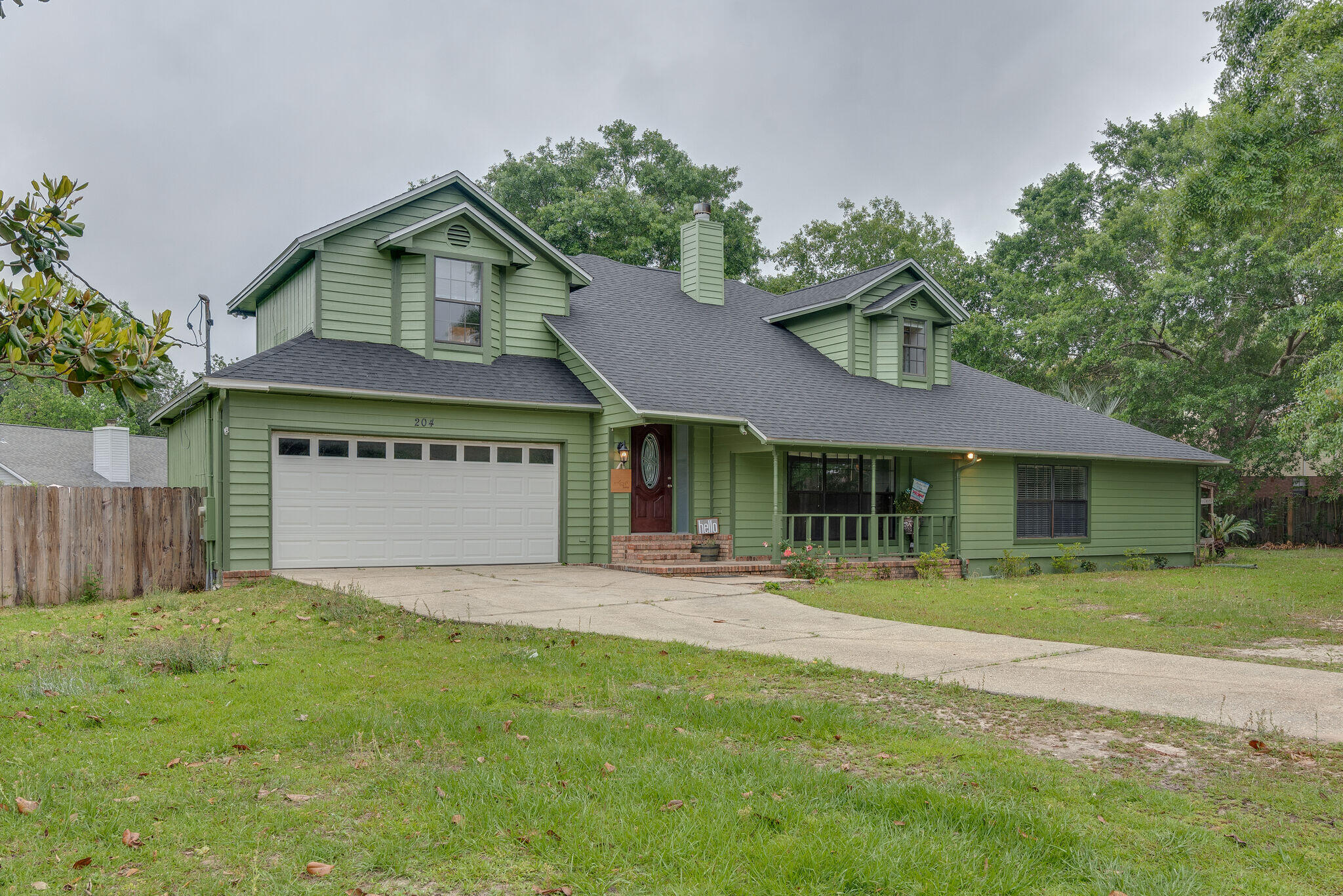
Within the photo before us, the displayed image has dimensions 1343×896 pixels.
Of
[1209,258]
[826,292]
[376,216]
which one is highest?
[1209,258]

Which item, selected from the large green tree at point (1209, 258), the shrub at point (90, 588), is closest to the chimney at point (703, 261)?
the large green tree at point (1209, 258)

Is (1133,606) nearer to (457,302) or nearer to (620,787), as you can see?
(620,787)

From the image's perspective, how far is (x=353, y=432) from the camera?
14.4 m

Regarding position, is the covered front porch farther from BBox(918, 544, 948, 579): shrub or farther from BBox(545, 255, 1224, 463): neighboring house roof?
BBox(545, 255, 1224, 463): neighboring house roof

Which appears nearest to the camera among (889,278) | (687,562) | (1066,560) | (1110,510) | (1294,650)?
(1294,650)

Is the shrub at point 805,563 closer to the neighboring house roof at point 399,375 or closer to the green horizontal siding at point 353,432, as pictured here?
the green horizontal siding at point 353,432

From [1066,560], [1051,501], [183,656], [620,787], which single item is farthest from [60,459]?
[620,787]

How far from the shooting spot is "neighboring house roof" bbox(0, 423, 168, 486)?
31844mm

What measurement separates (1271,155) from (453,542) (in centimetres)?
1437

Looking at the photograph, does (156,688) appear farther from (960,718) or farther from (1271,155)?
(1271,155)

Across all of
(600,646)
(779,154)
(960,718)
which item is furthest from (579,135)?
(960,718)

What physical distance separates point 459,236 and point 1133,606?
478 inches

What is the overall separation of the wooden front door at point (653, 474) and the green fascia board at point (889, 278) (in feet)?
17.8

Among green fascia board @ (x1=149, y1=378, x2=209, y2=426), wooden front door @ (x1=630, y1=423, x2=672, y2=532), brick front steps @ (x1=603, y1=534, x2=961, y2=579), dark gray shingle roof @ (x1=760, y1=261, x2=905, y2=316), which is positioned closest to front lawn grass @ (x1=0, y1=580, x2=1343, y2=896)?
brick front steps @ (x1=603, y1=534, x2=961, y2=579)
